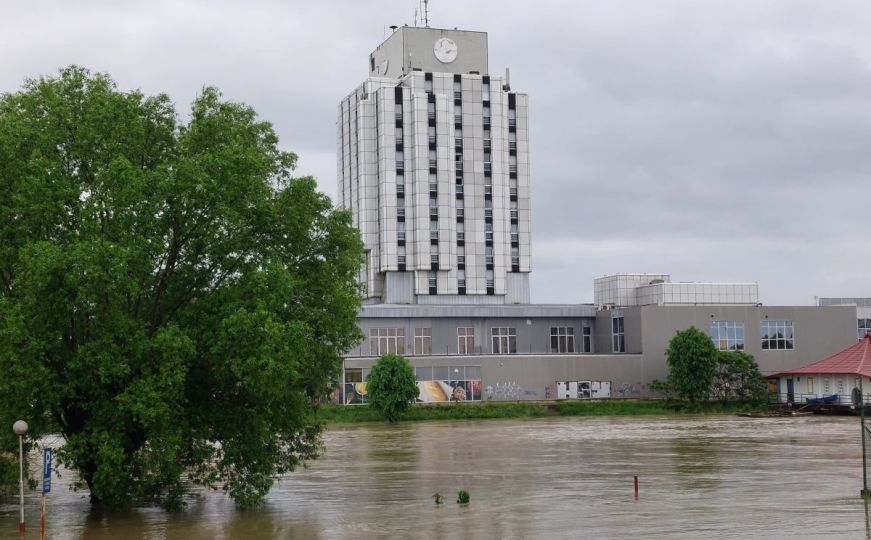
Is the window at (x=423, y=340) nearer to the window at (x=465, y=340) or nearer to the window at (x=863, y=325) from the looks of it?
the window at (x=465, y=340)

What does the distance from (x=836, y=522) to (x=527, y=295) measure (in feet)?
341

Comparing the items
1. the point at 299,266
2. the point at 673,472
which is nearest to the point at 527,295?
the point at 673,472

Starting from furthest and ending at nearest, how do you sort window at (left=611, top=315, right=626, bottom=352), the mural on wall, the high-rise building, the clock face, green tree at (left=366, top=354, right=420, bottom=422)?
the clock face
the high-rise building
window at (left=611, top=315, right=626, bottom=352)
the mural on wall
green tree at (left=366, top=354, right=420, bottom=422)

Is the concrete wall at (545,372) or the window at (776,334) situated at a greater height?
the window at (776,334)

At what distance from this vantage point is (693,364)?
103 metres

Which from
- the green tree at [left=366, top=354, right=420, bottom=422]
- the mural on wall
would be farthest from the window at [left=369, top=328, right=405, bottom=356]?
the green tree at [left=366, top=354, right=420, bottom=422]

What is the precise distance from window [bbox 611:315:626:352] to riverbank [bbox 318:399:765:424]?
36.7 feet

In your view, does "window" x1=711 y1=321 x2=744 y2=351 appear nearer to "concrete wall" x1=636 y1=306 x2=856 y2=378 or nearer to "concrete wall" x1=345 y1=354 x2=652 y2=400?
"concrete wall" x1=636 y1=306 x2=856 y2=378

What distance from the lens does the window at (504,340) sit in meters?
119

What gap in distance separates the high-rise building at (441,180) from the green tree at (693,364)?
31.0 metres

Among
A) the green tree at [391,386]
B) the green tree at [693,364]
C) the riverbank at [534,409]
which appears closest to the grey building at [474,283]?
the riverbank at [534,409]

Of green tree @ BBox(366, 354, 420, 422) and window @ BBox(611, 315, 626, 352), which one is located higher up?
window @ BBox(611, 315, 626, 352)

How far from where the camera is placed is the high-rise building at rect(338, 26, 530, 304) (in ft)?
419

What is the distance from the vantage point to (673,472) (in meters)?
47.4
